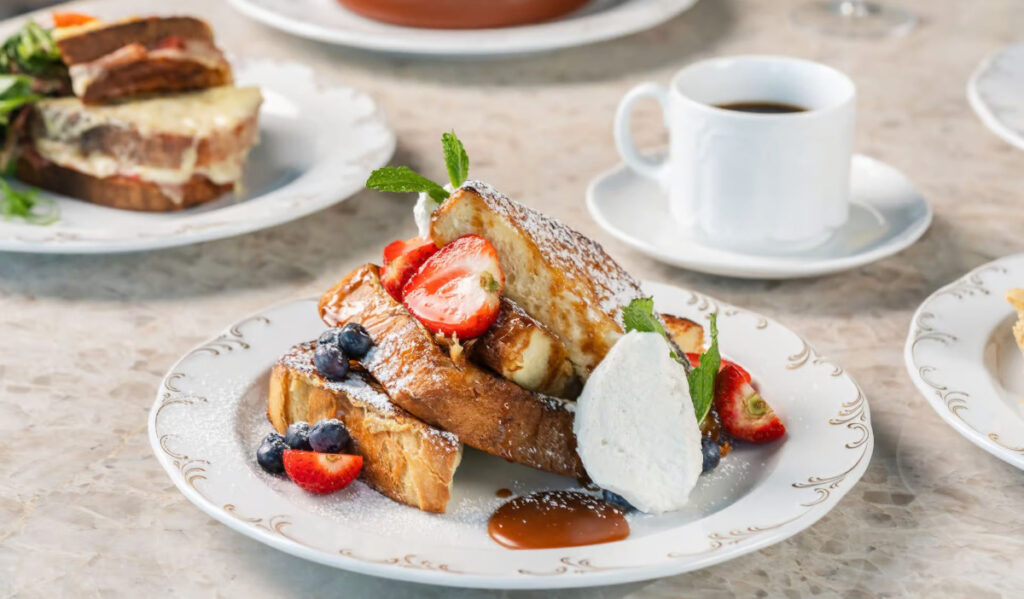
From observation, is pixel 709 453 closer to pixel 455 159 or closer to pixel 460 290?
pixel 460 290

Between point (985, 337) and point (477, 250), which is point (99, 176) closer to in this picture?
point (477, 250)

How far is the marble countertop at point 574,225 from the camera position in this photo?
3.93 feet

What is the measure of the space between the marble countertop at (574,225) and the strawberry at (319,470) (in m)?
0.08

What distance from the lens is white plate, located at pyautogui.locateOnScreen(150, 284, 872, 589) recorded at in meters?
1.08

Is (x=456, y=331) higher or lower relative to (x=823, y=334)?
higher

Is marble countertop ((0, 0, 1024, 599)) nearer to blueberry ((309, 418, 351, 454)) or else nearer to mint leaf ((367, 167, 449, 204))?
blueberry ((309, 418, 351, 454))

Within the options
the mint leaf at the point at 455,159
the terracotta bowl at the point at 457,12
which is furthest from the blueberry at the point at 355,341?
the terracotta bowl at the point at 457,12

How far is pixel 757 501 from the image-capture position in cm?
117

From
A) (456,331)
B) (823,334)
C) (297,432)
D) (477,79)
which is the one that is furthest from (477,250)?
(477,79)

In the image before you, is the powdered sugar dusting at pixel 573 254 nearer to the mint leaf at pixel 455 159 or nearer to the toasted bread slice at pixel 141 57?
the mint leaf at pixel 455 159

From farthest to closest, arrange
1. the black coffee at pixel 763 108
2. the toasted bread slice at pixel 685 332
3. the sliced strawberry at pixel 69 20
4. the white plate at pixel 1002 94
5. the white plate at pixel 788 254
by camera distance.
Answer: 1. the sliced strawberry at pixel 69 20
2. the white plate at pixel 1002 94
3. the black coffee at pixel 763 108
4. the white plate at pixel 788 254
5. the toasted bread slice at pixel 685 332

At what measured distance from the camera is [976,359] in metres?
1.43

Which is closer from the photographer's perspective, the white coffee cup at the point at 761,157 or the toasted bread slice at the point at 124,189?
the white coffee cup at the point at 761,157

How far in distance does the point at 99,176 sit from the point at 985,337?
155cm
